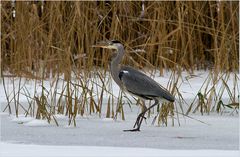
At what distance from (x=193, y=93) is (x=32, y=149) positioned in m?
2.73

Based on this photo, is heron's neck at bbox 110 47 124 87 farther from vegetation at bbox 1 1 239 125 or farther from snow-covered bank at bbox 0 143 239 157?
snow-covered bank at bbox 0 143 239 157

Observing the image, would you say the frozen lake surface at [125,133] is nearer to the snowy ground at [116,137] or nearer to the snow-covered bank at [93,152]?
the snowy ground at [116,137]

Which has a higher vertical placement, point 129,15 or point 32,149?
point 129,15

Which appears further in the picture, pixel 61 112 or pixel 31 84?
pixel 31 84

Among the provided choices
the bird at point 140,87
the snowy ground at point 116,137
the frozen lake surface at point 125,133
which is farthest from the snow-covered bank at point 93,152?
the bird at point 140,87

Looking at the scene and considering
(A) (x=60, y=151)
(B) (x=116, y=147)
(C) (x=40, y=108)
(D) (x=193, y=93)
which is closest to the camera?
(A) (x=60, y=151)

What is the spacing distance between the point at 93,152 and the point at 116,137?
0.68 metres

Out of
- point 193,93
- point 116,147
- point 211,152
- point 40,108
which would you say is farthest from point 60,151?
point 193,93

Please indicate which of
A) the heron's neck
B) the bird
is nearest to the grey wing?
the bird

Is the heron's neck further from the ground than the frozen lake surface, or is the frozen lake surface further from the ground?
the heron's neck

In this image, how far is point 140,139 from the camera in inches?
136

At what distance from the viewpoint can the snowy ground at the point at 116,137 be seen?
2.90m

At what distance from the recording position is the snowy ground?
2.90 metres

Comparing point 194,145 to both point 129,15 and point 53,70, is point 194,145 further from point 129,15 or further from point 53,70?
point 129,15
